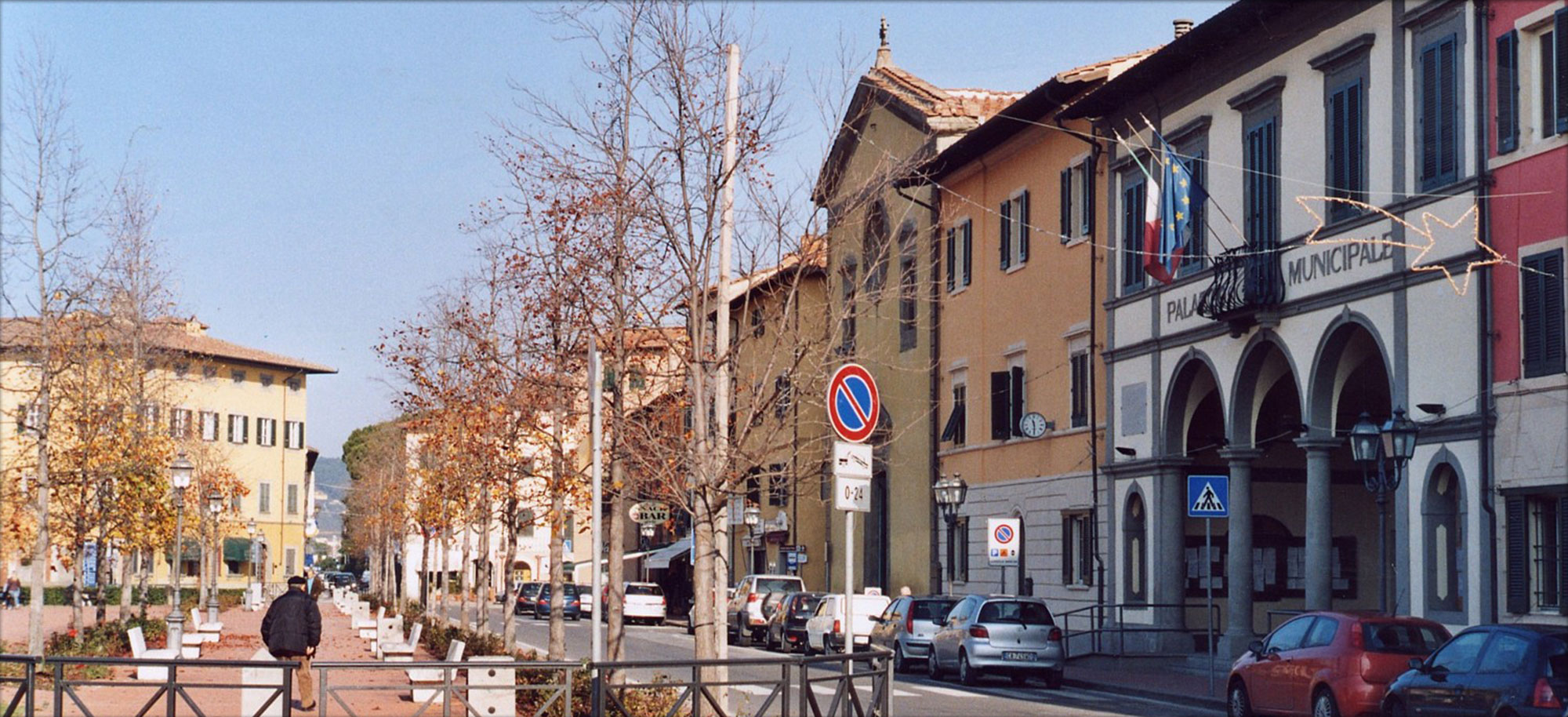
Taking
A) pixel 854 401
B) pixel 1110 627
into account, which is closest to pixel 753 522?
pixel 1110 627

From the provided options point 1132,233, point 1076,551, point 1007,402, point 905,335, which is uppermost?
point 1132,233

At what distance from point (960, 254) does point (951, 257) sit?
735 mm

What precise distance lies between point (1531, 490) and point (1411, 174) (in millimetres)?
5247

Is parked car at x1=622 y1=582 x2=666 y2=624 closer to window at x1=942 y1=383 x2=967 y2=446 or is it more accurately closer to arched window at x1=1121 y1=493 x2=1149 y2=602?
window at x1=942 y1=383 x2=967 y2=446

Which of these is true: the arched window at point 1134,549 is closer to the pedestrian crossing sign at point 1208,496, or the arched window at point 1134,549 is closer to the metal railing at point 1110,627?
the metal railing at point 1110,627

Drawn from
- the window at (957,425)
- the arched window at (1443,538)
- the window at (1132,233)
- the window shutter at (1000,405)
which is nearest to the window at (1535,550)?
the arched window at (1443,538)

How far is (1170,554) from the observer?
1393 inches

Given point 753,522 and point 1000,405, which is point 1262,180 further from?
point 753,522

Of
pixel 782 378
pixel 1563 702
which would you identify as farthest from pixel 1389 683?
pixel 782 378

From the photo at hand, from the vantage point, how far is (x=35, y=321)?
27859mm

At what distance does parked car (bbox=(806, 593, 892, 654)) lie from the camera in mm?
37719

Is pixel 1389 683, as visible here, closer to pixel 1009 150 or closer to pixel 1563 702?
pixel 1563 702

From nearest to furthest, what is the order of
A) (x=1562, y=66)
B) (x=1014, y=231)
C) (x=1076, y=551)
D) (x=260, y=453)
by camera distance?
1. (x=1562, y=66)
2. (x=1076, y=551)
3. (x=1014, y=231)
4. (x=260, y=453)

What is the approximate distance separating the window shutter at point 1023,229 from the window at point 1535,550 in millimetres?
18860
